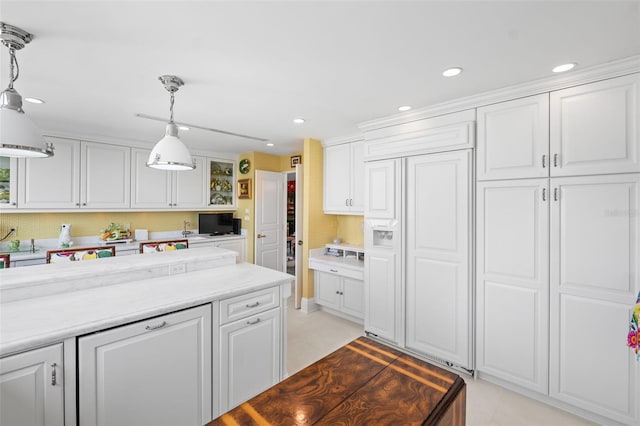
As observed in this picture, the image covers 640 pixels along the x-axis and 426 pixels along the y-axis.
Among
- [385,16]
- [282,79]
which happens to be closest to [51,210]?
[282,79]

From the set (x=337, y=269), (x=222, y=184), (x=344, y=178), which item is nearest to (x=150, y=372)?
(x=337, y=269)

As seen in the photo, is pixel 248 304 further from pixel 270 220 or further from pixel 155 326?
pixel 270 220

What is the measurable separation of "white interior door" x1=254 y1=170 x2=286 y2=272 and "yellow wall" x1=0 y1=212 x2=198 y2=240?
130cm

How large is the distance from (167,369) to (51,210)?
11.1 feet

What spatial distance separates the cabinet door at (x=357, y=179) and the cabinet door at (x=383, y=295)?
29.4 inches

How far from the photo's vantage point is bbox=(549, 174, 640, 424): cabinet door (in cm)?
187

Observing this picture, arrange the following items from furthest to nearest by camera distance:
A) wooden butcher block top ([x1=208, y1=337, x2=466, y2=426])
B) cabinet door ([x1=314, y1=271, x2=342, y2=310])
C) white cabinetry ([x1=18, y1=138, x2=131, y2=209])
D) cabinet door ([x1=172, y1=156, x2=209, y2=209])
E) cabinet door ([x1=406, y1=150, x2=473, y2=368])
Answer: cabinet door ([x1=172, y1=156, x2=209, y2=209]) < cabinet door ([x1=314, y1=271, x2=342, y2=310]) < white cabinetry ([x1=18, y1=138, x2=131, y2=209]) < cabinet door ([x1=406, y1=150, x2=473, y2=368]) < wooden butcher block top ([x1=208, y1=337, x2=466, y2=426])

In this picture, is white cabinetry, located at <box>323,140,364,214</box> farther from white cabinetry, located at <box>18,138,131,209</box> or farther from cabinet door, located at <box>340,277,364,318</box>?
white cabinetry, located at <box>18,138,131,209</box>

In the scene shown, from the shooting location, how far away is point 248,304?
2.00m

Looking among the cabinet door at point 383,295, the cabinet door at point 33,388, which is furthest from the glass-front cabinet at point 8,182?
the cabinet door at point 383,295

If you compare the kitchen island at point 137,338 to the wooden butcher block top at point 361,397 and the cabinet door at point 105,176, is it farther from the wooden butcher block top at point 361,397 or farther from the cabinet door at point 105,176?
the cabinet door at point 105,176

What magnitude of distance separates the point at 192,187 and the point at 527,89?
4663 millimetres

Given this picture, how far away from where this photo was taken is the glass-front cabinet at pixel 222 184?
17.0 feet

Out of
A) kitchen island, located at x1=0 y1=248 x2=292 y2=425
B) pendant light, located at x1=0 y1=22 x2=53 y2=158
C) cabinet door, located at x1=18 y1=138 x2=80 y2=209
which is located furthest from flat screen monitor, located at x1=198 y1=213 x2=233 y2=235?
pendant light, located at x1=0 y1=22 x2=53 y2=158
